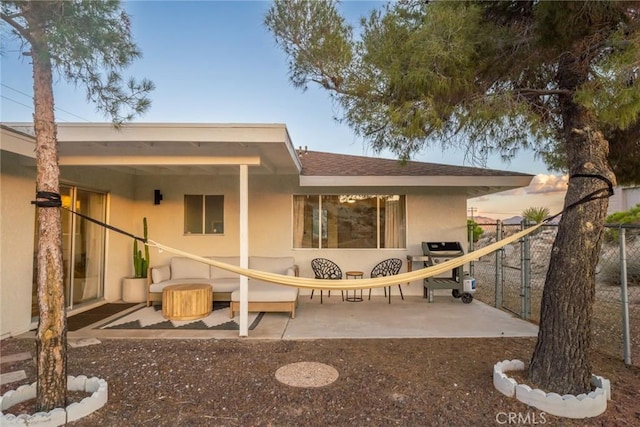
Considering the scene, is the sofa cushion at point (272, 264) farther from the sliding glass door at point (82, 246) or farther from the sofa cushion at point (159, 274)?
the sliding glass door at point (82, 246)

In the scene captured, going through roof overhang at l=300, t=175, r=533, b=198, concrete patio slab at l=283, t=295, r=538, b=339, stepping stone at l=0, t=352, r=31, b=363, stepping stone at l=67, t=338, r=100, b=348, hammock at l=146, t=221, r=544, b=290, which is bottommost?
concrete patio slab at l=283, t=295, r=538, b=339

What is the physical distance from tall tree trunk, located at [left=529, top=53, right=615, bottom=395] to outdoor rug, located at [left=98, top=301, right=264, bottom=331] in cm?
354

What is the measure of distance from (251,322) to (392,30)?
421cm

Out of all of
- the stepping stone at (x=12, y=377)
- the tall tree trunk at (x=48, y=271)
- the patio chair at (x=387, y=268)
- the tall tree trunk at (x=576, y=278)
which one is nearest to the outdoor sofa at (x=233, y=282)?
the patio chair at (x=387, y=268)

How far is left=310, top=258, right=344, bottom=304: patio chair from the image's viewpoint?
7.07 meters

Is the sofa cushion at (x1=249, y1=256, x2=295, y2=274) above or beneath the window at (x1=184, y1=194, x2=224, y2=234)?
beneath

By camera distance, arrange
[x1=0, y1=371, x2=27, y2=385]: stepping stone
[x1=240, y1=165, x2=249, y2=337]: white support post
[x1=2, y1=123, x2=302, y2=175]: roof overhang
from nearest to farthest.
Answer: [x1=0, y1=371, x2=27, y2=385]: stepping stone → [x1=2, y1=123, x2=302, y2=175]: roof overhang → [x1=240, y1=165, x2=249, y2=337]: white support post

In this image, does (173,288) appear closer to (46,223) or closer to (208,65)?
(46,223)

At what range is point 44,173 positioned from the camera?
2.67 m

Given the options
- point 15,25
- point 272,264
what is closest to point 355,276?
point 272,264

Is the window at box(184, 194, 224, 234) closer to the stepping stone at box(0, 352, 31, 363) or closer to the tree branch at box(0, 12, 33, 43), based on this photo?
the stepping stone at box(0, 352, 31, 363)

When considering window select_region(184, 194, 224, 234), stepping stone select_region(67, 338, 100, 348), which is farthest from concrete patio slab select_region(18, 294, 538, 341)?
window select_region(184, 194, 224, 234)

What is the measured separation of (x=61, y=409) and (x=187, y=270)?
14.4ft

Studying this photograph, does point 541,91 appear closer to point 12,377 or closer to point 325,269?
point 325,269
